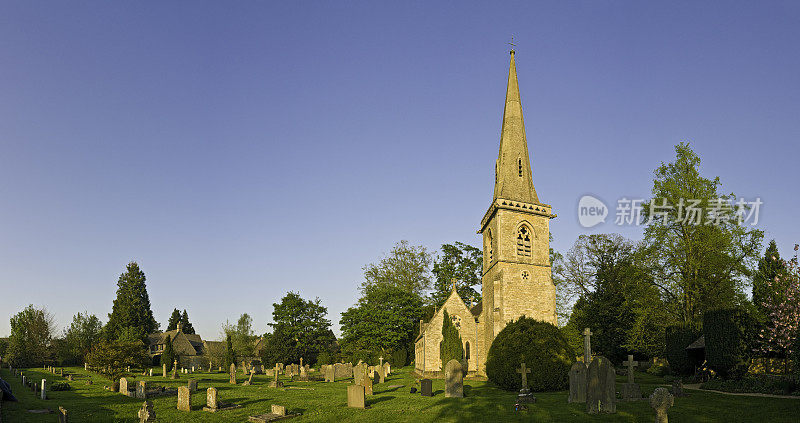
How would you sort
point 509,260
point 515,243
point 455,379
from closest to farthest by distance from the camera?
point 455,379
point 509,260
point 515,243

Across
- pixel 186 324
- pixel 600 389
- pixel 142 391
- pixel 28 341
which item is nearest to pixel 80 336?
pixel 28 341

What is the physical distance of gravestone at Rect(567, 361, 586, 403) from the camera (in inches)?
644

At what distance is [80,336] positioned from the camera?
56.8m

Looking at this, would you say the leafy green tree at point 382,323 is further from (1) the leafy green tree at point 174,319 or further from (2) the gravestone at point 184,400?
(1) the leafy green tree at point 174,319

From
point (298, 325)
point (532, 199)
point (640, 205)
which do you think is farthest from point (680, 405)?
point (298, 325)

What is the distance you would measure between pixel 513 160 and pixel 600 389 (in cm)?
2252

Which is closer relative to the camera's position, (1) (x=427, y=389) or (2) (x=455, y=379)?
(2) (x=455, y=379)

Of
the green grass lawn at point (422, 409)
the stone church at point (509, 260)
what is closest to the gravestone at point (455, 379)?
the green grass lawn at point (422, 409)

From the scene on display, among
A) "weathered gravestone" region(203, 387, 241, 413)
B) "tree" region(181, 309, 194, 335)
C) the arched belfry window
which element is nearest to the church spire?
the arched belfry window

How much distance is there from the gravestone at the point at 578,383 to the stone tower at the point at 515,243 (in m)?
14.0

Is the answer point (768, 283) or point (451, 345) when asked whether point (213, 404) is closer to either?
point (451, 345)

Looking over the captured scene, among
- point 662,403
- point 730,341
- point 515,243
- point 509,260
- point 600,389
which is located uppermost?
point 515,243

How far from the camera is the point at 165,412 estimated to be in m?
16.2

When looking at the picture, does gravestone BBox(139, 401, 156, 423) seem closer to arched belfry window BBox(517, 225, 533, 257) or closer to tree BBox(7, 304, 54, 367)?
arched belfry window BBox(517, 225, 533, 257)
